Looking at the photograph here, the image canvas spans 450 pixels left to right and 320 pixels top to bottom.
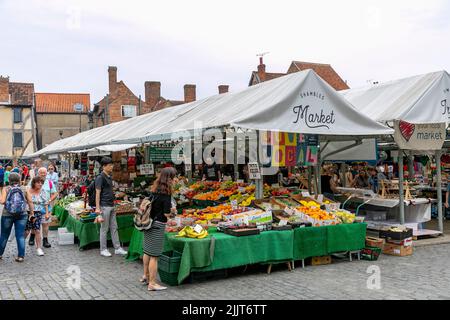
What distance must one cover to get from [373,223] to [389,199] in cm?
65

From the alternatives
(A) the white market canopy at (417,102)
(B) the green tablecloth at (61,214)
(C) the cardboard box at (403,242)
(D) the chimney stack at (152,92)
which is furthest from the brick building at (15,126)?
(C) the cardboard box at (403,242)

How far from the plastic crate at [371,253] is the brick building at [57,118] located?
46.3m

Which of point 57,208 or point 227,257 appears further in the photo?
point 57,208

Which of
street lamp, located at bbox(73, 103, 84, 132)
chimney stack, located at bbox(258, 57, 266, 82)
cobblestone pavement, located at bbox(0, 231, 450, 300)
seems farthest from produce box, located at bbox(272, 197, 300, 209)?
street lamp, located at bbox(73, 103, 84, 132)

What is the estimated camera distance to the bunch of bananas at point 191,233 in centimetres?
637

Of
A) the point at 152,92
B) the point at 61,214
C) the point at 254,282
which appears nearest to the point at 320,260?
the point at 254,282

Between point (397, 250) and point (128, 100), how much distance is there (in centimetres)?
3579

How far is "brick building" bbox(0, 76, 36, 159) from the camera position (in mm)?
44031

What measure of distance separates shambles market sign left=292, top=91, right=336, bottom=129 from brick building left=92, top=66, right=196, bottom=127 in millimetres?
32225

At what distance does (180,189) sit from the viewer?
12.2m

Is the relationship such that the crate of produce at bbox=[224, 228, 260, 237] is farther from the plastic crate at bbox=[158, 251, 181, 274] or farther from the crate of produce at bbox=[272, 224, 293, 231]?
the plastic crate at bbox=[158, 251, 181, 274]
